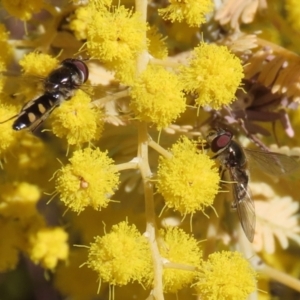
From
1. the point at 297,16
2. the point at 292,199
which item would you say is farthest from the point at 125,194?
the point at 297,16

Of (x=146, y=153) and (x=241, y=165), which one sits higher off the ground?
(x=146, y=153)

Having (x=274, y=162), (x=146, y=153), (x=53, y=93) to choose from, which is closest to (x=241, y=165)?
(x=274, y=162)

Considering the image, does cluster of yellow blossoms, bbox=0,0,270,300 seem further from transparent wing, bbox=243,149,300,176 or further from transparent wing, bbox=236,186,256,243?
transparent wing, bbox=243,149,300,176

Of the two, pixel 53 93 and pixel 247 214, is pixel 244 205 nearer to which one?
pixel 247 214

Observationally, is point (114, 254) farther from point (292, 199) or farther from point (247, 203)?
point (292, 199)

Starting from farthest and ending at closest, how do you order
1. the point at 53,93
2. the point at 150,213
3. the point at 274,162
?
1. the point at 274,162
2. the point at 53,93
3. the point at 150,213

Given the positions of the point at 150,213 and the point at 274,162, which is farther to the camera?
the point at 274,162
